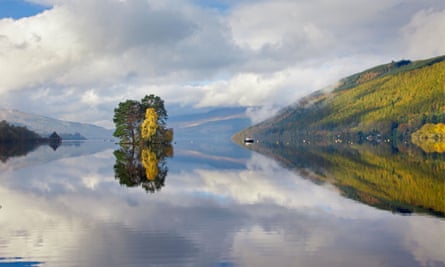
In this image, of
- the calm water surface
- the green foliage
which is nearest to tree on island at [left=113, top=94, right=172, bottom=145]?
the green foliage

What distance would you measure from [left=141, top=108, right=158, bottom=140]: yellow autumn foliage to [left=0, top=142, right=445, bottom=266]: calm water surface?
96195 mm

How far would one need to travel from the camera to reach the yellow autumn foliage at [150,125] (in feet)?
443

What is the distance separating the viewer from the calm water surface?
60.5 ft

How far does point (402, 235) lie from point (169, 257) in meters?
12.0

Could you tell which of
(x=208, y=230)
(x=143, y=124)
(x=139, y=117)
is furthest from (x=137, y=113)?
(x=208, y=230)

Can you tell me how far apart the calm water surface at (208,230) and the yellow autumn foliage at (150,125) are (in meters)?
96.2

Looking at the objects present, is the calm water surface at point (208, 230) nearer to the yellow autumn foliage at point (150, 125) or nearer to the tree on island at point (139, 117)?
the yellow autumn foliage at point (150, 125)

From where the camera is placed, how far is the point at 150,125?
446 ft

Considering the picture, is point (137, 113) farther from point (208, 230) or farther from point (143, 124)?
point (208, 230)

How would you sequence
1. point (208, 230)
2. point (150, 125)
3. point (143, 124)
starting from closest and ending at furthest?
point (208, 230) → point (150, 125) → point (143, 124)

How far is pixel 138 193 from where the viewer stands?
37.2 meters

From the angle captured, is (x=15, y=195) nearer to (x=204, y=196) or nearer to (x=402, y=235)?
(x=204, y=196)

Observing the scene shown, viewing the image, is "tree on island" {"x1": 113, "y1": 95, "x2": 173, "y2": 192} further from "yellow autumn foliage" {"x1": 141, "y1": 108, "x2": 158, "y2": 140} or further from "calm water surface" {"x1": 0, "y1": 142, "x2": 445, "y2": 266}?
"calm water surface" {"x1": 0, "y1": 142, "x2": 445, "y2": 266}

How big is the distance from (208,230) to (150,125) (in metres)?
115
